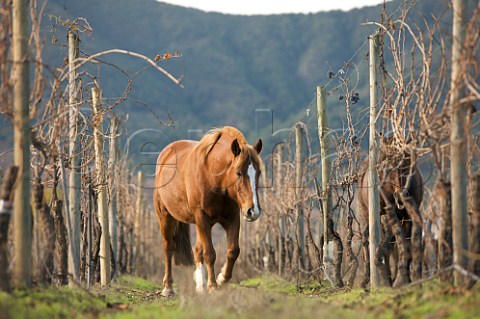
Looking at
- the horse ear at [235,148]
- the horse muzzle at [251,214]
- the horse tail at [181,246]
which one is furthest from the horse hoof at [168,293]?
the horse ear at [235,148]

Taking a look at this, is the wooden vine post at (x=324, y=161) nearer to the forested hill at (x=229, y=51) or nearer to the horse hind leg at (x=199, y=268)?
the horse hind leg at (x=199, y=268)

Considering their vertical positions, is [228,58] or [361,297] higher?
[228,58]

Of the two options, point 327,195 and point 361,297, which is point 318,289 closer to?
point 327,195

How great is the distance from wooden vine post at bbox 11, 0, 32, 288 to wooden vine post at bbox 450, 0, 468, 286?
14.0ft

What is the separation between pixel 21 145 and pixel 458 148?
4.44m

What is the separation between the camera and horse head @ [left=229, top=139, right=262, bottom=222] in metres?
10.7

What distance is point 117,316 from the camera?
7414mm

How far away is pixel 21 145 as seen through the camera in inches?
340

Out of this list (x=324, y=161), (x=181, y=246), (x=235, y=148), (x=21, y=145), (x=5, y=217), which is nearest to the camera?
(x=5, y=217)

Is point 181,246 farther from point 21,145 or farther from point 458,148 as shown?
point 458,148

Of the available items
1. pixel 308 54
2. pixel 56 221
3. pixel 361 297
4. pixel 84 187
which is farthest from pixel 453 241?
pixel 308 54

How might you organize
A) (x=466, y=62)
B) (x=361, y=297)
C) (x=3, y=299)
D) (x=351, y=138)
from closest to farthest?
1. (x=3, y=299)
2. (x=466, y=62)
3. (x=361, y=297)
4. (x=351, y=138)

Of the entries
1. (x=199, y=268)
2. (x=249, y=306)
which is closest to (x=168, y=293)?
(x=199, y=268)

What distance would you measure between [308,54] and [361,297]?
393 feet
